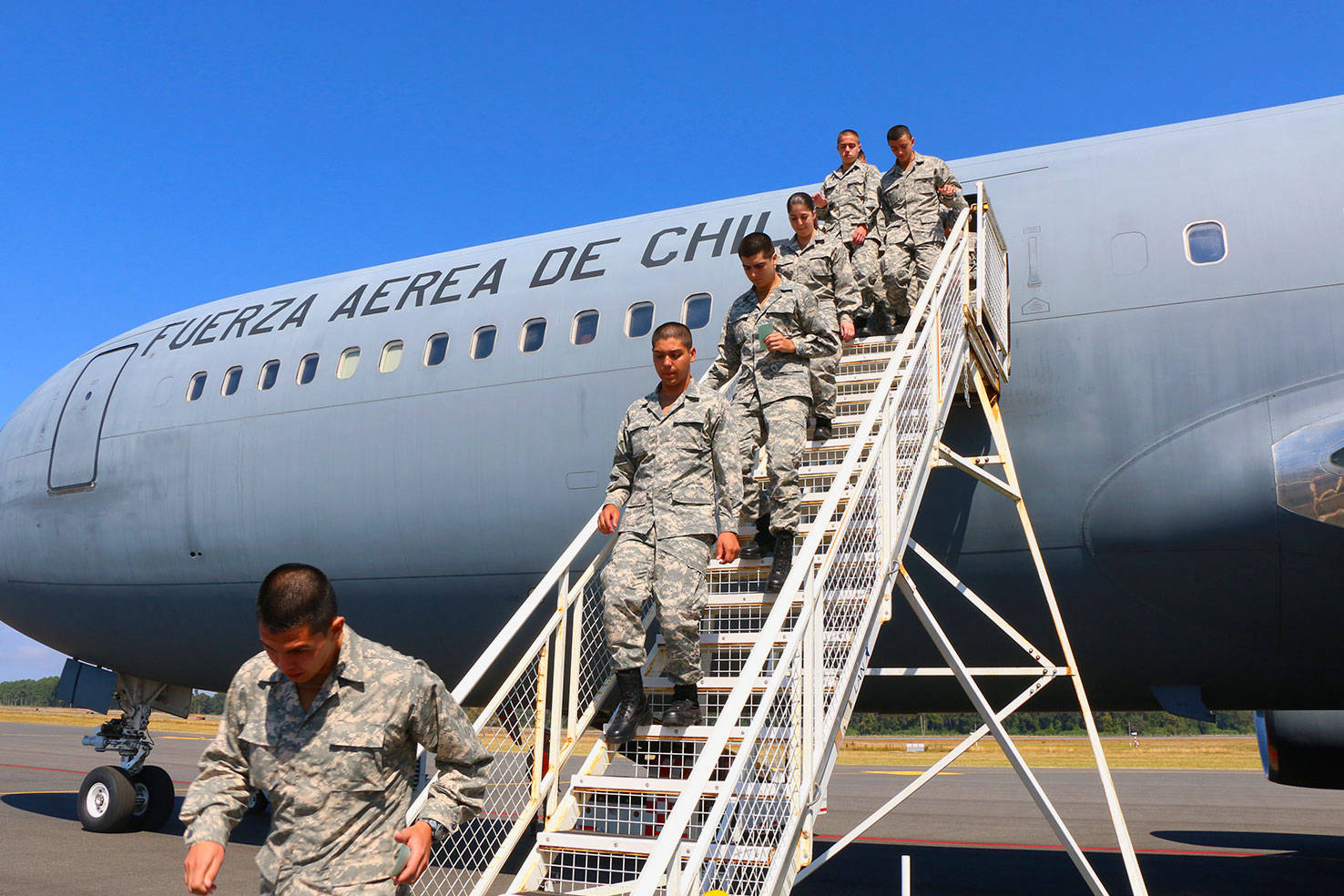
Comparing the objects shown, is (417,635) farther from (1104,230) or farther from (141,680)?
(1104,230)

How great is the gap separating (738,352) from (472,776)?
3.90 metres

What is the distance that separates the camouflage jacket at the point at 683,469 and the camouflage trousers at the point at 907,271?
2785mm

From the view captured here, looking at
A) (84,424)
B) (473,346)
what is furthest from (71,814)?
(473,346)

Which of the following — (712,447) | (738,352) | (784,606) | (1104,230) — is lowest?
(784,606)

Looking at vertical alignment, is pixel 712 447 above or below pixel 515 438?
below

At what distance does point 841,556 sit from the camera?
5.39 meters

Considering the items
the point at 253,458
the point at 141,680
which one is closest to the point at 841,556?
the point at 253,458

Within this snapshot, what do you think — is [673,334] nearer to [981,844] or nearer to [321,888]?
[321,888]

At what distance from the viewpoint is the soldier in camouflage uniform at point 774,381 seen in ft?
18.3

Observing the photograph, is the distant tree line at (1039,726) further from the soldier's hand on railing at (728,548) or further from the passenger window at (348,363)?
the soldier's hand on railing at (728,548)

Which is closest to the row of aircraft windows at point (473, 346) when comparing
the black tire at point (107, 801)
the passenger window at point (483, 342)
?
the passenger window at point (483, 342)

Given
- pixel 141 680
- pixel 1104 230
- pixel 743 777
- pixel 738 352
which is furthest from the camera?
pixel 141 680

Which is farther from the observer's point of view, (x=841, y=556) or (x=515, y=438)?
(x=515, y=438)

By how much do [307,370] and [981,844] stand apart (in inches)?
405
